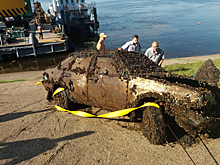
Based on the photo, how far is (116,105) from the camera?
4.61 metres

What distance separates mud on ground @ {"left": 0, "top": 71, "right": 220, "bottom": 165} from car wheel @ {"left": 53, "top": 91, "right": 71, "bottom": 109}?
0.24m

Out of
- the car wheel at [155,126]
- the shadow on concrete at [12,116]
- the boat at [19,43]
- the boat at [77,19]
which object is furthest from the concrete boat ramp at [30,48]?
the car wheel at [155,126]

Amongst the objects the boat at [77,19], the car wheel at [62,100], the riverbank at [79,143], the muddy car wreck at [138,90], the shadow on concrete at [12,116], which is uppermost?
the boat at [77,19]

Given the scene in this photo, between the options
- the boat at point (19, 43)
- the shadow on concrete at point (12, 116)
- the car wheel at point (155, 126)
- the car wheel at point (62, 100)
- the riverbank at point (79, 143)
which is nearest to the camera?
the riverbank at point (79, 143)

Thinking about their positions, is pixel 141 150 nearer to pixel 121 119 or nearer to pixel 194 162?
pixel 194 162

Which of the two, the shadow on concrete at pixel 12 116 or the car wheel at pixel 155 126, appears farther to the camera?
the shadow on concrete at pixel 12 116

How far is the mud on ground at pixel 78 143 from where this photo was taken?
12.0 feet

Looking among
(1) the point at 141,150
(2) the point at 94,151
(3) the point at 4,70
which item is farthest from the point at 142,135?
(3) the point at 4,70

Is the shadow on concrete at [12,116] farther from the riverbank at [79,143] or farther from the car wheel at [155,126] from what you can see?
the car wheel at [155,126]

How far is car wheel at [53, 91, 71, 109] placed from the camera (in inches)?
220

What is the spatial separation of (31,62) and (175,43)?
17.9 meters

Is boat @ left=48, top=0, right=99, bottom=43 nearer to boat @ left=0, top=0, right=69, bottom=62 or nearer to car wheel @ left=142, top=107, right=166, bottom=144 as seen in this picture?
boat @ left=0, top=0, right=69, bottom=62

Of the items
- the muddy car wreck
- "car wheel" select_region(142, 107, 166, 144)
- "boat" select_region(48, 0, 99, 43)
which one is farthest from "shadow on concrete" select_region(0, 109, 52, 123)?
"boat" select_region(48, 0, 99, 43)

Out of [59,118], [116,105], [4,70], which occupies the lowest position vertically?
[4,70]
